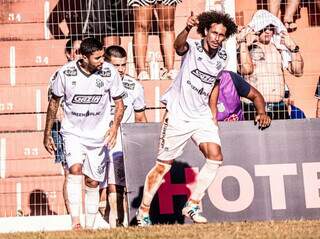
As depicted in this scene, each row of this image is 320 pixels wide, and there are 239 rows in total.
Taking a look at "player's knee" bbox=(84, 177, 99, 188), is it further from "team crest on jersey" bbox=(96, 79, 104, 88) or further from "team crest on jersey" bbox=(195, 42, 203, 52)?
"team crest on jersey" bbox=(195, 42, 203, 52)

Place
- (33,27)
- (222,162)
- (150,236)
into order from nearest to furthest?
(150,236), (222,162), (33,27)

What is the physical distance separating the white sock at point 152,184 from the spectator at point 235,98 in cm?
136

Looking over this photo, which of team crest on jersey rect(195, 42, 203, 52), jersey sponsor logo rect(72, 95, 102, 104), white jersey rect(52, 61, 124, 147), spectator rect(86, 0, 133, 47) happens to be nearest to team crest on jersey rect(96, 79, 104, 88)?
white jersey rect(52, 61, 124, 147)

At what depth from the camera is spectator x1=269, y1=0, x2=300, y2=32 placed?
1430 cm

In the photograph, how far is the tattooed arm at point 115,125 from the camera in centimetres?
1095

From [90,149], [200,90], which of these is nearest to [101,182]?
[90,149]

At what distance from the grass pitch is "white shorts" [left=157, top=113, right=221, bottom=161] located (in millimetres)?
935

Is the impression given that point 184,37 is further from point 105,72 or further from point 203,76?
point 105,72

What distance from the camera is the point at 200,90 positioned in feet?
36.0

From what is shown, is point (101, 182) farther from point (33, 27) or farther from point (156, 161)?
point (33, 27)

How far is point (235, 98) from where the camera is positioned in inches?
473

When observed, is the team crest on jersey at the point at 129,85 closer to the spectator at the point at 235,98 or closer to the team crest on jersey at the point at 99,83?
the spectator at the point at 235,98

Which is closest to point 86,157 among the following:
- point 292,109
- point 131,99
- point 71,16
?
point 131,99

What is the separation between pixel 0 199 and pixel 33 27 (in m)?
2.80
